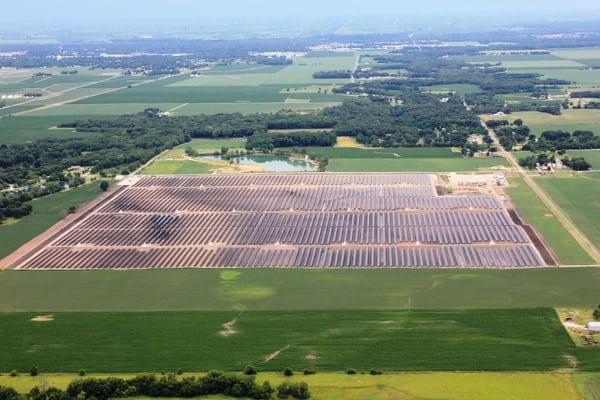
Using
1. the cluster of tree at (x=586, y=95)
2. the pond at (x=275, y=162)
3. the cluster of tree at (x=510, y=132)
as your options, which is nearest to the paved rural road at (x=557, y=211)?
the cluster of tree at (x=510, y=132)

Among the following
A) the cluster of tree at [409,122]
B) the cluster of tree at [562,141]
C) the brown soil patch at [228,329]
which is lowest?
the cluster of tree at [409,122]

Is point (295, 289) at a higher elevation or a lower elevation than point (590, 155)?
higher

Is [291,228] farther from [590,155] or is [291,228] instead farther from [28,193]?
[590,155]

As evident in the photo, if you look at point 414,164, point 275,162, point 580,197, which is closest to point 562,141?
point 414,164

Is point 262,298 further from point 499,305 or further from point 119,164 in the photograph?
point 119,164

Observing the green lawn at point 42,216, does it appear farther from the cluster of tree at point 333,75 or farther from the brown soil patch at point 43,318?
the cluster of tree at point 333,75

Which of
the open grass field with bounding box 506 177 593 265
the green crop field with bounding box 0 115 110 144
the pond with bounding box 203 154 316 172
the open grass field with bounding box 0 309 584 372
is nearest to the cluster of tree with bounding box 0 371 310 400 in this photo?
the open grass field with bounding box 0 309 584 372
